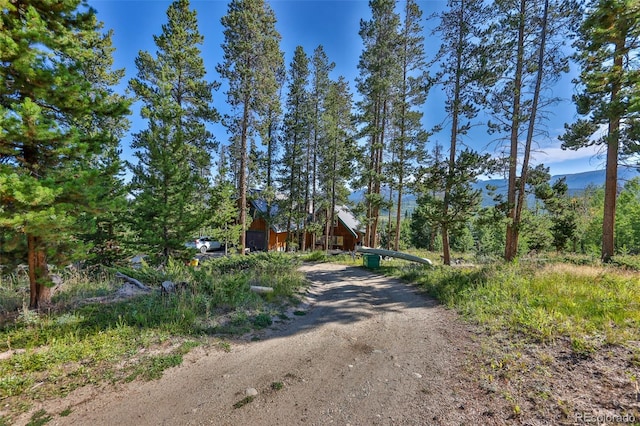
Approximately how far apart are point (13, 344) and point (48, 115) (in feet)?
14.0

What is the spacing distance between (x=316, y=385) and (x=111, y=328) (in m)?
3.97

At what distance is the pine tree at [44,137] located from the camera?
3939mm

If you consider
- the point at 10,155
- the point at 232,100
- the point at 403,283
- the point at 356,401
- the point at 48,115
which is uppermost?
the point at 232,100

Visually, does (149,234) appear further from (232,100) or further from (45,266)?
(232,100)

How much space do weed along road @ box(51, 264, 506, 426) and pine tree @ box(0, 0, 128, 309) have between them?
3.08 metres

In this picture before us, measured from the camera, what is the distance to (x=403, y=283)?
10.5 m

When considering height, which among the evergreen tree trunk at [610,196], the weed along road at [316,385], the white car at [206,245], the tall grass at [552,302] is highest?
the evergreen tree trunk at [610,196]

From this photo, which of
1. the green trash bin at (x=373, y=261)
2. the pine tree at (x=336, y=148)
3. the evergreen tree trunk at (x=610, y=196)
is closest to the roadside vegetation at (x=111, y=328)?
the green trash bin at (x=373, y=261)

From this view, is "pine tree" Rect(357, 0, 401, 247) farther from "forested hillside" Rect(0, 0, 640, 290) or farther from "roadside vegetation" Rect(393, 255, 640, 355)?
"roadside vegetation" Rect(393, 255, 640, 355)

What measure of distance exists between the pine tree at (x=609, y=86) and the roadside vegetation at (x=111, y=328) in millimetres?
10258

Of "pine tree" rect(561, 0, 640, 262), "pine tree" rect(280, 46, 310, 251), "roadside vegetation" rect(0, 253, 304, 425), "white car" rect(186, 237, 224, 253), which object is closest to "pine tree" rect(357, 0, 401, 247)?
"pine tree" rect(280, 46, 310, 251)

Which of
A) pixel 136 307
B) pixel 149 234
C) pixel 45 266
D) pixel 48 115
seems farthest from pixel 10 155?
pixel 149 234

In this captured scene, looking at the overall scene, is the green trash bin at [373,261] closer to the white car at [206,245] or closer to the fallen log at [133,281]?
the fallen log at [133,281]

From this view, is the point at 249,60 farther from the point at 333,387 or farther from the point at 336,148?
the point at 333,387
